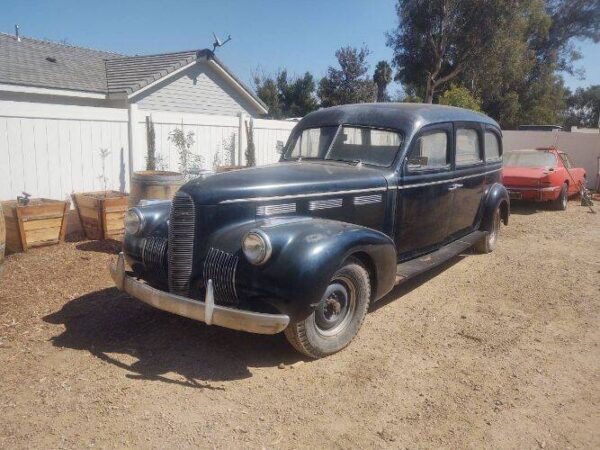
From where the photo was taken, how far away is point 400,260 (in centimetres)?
493

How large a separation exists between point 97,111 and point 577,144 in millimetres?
14657

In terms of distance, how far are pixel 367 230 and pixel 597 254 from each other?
5.10m

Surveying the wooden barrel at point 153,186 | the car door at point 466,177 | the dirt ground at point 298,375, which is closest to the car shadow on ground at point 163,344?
the dirt ground at point 298,375

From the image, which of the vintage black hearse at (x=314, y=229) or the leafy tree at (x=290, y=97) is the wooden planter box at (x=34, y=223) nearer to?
the vintage black hearse at (x=314, y=229)

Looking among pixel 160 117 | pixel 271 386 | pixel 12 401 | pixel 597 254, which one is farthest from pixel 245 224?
pixel 597 254

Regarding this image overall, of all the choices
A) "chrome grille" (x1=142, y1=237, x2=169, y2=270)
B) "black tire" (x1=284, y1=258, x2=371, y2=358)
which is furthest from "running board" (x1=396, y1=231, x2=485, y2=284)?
"chrome grille" (x1=142, y1=237, x2=169, y2=270)

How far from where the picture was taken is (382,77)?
28438 millimetres

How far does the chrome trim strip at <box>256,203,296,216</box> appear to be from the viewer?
377cm

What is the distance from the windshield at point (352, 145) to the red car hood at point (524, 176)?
279 inches

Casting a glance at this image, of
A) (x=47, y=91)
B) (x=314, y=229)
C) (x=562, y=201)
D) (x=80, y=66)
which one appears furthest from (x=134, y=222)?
(x=80, y=66)

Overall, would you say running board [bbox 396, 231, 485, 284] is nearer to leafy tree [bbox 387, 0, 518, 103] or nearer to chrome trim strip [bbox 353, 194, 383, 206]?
chrome trim strip [bbox 353, 194, 383, 206]

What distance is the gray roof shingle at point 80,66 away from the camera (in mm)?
12352

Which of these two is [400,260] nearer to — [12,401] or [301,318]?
[301,318]

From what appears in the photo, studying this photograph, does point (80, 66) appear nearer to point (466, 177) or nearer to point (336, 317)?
point (466, 177)
